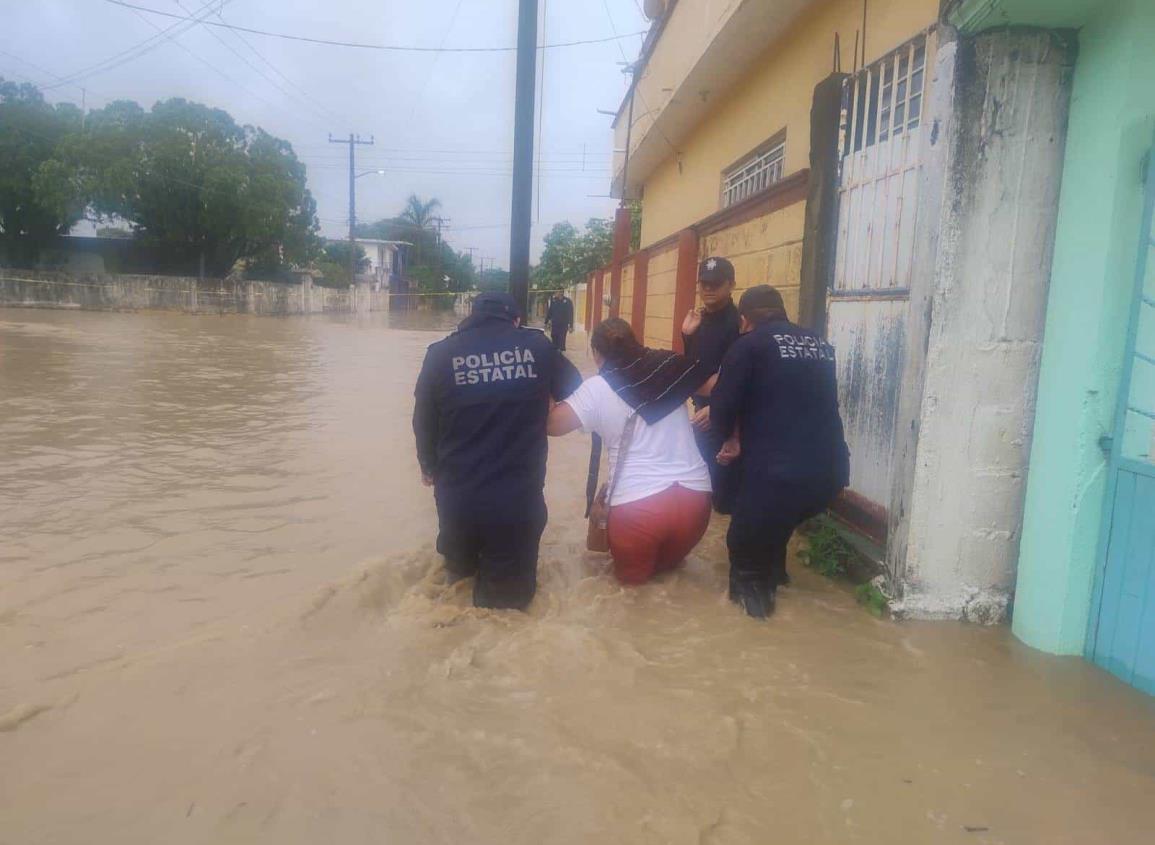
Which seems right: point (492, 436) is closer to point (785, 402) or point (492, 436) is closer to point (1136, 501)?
point (785, 402)

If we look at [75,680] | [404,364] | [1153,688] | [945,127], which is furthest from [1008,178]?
[404,364]

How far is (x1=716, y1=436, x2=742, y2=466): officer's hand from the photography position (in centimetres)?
404

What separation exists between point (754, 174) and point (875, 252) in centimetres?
491

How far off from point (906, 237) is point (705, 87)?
6148mm

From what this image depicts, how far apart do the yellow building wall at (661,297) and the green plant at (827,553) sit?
4829 millimetres

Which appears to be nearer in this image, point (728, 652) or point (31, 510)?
point (728, 652)

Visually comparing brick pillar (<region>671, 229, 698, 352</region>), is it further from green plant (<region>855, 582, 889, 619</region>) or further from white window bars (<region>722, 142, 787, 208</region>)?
green plant (<region>855, 582, 889, 619</region>)

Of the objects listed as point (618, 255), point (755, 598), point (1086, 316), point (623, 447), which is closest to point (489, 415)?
point (623, 447)

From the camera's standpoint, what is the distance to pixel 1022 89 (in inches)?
Result: 133

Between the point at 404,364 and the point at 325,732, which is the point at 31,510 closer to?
the point at 325,732

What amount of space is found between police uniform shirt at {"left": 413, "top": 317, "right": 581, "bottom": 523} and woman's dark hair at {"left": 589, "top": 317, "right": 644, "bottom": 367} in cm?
24

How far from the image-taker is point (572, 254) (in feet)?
125

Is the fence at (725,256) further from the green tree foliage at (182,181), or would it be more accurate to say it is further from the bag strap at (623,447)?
the green tree foliage at (182,181)

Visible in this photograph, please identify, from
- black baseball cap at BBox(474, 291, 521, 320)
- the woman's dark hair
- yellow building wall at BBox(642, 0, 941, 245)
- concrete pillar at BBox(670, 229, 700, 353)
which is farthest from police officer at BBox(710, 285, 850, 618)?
concrete pillar at BBox(670, 229, 700, 353)
